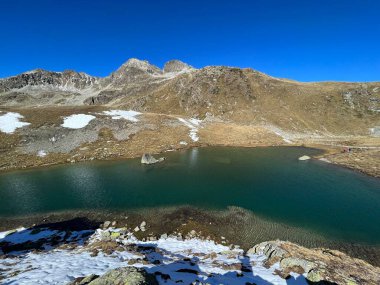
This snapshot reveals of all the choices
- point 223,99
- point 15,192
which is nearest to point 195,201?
point 15,192

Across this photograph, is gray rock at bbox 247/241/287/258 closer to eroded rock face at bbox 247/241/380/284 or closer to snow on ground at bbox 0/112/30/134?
eroded rock face at bbox 247/241/380/284

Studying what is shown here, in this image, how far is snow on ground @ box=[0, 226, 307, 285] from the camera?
1579cm

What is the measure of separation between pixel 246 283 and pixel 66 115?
8619cm

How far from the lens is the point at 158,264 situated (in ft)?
60.4

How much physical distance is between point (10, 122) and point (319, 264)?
295 ft

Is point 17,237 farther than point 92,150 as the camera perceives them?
No

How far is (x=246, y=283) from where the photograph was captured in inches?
632

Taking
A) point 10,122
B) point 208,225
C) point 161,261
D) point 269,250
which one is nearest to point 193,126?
point 10,122

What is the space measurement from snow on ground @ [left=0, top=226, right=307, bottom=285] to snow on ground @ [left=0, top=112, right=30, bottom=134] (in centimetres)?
6609

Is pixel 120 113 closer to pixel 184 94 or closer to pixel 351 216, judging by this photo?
pixel 184 94

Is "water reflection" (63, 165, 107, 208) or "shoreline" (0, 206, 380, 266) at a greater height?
"water reflection" (63, 165, 107, 208)

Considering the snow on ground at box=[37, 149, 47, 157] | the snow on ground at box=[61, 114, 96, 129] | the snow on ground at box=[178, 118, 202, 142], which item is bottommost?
the snow on ground at box=[37, 149, 47, 157]

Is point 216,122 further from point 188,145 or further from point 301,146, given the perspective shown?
point 301,146

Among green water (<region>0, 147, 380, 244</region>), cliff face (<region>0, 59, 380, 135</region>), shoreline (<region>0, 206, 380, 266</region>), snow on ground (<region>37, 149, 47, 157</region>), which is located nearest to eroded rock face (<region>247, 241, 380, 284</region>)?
shoreline (<region>0, 206, 380, 266</region>)
